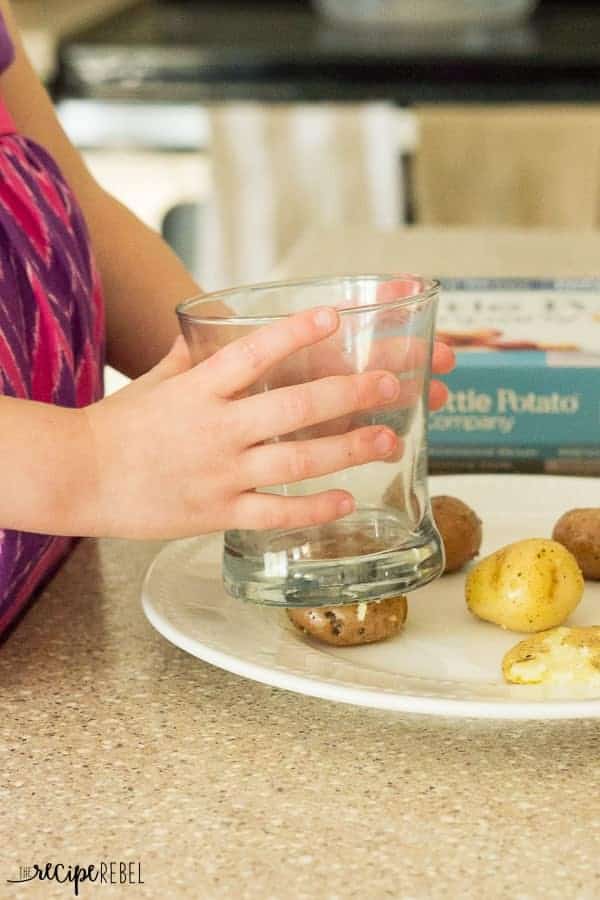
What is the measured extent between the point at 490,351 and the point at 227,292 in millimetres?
290

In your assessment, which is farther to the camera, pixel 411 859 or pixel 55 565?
pixel 55 565

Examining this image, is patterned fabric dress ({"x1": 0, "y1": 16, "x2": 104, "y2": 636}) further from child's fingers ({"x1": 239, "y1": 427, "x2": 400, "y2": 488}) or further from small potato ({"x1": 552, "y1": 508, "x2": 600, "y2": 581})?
small potato ({"x1": 552, "y1": 508, "x2": 600, "y2": 581})

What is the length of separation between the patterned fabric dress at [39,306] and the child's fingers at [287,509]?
0.13 metres

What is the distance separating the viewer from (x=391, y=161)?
239 centimetres

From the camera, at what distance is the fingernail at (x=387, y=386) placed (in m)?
0.53

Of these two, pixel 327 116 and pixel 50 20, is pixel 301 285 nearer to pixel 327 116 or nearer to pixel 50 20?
pixel 327 116

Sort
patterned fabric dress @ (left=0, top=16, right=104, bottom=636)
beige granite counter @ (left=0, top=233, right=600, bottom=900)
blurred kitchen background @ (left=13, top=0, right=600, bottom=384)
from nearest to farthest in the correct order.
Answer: beige granite counter @ (left=0, top=233, right=600, bottom=900), patterned fabric dress @ (left=0, top=16, right=104, bottom=636), blurred kitchen background @ (left=13, top=0, right=600, bottom=384)

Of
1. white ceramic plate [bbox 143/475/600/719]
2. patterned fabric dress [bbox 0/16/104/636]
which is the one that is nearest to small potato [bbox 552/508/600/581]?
white ceramic plate [bbox 143/475/600/719]

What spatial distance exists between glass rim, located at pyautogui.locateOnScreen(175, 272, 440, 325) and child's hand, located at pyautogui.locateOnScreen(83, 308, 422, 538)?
15 millimetres

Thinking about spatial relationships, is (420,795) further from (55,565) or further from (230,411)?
(55,565)

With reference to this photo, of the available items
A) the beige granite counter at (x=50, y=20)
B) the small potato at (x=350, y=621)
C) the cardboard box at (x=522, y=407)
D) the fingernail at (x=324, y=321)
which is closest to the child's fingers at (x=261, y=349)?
the fingernail at (x=324, y=321)

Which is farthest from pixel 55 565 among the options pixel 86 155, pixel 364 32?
pixel 364 32
